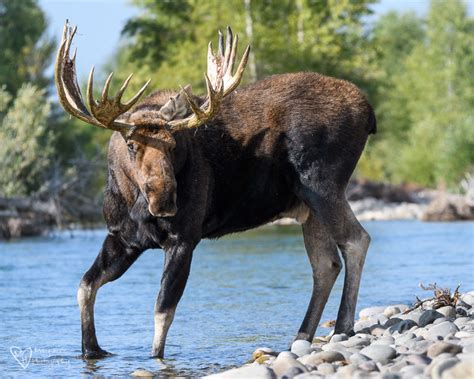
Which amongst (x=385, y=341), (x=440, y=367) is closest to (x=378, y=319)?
(x=385, y=341)

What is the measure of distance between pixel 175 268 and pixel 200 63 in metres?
39.1

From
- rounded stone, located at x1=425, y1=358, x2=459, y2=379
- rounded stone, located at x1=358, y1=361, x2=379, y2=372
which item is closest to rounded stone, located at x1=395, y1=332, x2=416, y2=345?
rounded stone, located at x1=358, y1=361, x2=379, y2=372

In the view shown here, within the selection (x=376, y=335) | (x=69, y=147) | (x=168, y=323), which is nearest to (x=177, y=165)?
(x=168, y=323)

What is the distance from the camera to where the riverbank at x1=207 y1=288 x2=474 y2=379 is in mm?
6668

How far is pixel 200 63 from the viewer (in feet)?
155

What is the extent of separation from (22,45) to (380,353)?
3742 cm

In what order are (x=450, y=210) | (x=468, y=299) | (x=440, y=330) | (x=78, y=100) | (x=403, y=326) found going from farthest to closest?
(x=450, y=210), (x=468, y=299), (x=403, y=326), (x=78, y=100), (x=440, y=330)

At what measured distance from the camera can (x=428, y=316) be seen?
911 centimetres

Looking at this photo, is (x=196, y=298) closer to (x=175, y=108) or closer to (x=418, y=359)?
(x=175, y=108)

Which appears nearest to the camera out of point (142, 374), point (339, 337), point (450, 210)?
point (142, 374)

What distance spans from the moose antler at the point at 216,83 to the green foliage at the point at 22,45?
102 feet

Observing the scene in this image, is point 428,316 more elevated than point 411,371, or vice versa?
point 411,371

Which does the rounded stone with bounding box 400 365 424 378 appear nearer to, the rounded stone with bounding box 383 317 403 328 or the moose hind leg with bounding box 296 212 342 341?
the rounded stone with bounding box 383 317 403 328

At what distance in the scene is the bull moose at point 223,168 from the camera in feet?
28.3
